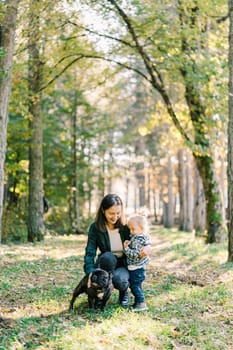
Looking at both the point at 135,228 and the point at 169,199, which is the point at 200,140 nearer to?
the point at 135,228

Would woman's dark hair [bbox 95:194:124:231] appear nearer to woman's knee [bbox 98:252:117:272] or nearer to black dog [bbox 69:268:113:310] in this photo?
woman's knee [bbox 98:252:117:272]

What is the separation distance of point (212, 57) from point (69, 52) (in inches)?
165

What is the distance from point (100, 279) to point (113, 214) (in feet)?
3.09

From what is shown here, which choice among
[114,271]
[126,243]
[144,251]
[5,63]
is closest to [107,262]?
[114,271]

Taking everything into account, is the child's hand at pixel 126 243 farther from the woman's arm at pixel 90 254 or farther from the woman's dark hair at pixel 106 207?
the woman's arm at pixel 90 254

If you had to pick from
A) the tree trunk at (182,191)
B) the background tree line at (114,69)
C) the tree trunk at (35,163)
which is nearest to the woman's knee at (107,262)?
the background tree line at (114,69)

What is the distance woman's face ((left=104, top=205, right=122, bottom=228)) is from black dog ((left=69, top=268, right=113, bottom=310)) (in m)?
0.75

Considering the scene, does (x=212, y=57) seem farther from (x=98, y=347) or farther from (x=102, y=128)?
(x=102, y=128)

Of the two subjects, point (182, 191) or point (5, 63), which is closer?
point (5, 63)

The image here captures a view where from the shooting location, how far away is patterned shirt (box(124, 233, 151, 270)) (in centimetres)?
626

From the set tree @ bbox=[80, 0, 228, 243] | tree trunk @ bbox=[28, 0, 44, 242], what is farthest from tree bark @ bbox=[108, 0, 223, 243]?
tree trunk @ bbox=[28, 0, 44, 242]

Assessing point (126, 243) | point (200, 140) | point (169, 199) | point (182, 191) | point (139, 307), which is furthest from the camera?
point (169, 199)

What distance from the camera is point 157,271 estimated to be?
9820 millimetres

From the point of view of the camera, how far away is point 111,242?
6.46m
